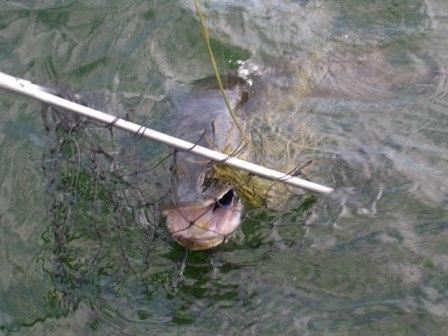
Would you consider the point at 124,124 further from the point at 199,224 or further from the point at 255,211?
the point at 255,211

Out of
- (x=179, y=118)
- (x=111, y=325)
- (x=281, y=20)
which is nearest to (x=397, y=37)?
(x=281, y=20)

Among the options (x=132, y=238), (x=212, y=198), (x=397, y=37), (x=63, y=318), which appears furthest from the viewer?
(x=397, y=37)

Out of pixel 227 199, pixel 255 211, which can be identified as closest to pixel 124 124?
pixel 227 199

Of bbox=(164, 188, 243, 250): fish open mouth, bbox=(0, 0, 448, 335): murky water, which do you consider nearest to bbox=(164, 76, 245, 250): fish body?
bbox=(164, 188, 243, 250): fish open mouth

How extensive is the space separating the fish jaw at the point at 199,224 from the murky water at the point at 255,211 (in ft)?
0.65

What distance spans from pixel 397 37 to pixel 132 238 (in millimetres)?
3791

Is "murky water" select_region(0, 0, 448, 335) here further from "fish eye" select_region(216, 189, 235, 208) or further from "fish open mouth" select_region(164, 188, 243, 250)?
"fish eye" select_region(216, 189, 235, 208)

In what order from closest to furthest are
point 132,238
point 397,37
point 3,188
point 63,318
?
point 63,318 → point 132,238 → point 3,188 → point 397,37

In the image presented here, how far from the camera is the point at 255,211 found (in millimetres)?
4336

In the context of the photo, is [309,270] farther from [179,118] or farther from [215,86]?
[215,86]

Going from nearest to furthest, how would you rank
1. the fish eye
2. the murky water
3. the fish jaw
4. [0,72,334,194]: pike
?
1. [0,72,334,194]: pike
2. the fish jaw
3. the fish eye
4. the murky water

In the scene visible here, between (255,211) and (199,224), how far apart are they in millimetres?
746

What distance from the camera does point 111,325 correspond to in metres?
3.88

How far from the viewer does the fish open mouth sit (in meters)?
3.66
